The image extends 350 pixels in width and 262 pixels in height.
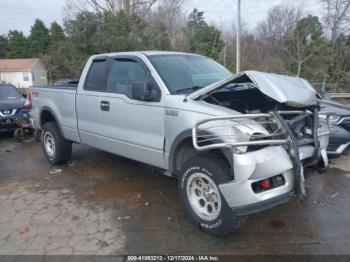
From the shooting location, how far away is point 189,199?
3.79m

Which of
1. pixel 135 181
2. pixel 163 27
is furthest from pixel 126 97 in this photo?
pixel 163 27

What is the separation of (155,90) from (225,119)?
4.03 feet

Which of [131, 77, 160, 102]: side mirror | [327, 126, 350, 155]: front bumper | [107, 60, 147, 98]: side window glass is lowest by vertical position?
[327, 126, 350, 155]: front bumper

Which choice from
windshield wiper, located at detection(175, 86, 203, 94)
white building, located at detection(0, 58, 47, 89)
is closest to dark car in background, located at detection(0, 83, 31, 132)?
windshield wiper, located at detection(175, 86, 203, 94)

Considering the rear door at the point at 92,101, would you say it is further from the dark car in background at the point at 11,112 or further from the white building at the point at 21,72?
the white building at the point at 21,72

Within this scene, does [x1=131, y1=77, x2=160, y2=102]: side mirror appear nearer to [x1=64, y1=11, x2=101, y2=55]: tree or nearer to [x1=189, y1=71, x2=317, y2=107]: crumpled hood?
[x1=189, y1=71, x2=317, y2=107]: crumpled hood

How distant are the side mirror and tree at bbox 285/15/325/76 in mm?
26007

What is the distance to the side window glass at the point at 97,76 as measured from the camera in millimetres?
5207

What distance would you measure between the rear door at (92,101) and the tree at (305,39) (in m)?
25.2

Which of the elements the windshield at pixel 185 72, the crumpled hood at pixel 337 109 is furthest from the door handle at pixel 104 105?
the crumpled hood at pixel 337 109

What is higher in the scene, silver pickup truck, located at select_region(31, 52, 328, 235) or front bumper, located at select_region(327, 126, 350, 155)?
silver pickup truck, located at select_region(31, 52, 328, 235)

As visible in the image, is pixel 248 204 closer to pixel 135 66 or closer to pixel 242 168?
pixel 242 168

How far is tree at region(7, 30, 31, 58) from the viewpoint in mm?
59247

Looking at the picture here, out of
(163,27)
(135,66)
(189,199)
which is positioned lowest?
(189,199)
